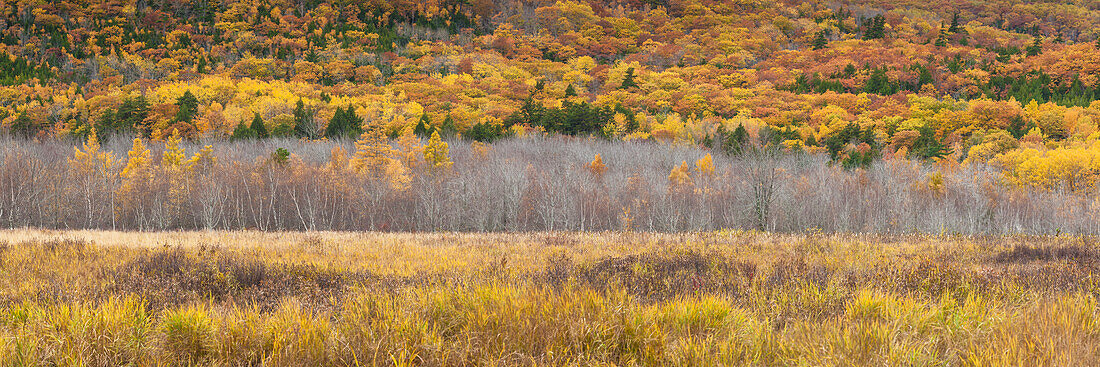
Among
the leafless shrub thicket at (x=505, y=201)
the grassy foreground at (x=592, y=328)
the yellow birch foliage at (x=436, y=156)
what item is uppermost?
the grassy foreground at (x=592, y=328)

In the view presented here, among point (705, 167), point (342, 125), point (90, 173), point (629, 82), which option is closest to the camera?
point (90, 173)

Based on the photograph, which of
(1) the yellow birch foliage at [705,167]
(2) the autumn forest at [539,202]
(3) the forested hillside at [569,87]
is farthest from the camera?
(3) the forested hillside at [569,87]

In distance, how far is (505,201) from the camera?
49344 mm

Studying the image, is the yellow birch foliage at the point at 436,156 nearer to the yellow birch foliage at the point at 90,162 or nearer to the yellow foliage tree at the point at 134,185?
the yellow foliage tree at the point at 134,185

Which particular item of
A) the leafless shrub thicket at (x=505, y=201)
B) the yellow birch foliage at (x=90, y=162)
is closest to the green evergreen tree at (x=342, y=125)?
the leafless shrub thicket at (x=505, y=201)

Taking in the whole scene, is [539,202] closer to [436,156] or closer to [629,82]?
[436,156]

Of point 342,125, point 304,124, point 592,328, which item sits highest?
point 592,328

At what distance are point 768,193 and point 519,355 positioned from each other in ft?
117

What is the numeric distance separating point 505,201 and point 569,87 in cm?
7566

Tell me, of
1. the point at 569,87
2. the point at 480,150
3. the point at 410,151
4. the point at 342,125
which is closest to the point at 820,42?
the point at 569,87

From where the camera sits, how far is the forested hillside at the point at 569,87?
80500 millimetres

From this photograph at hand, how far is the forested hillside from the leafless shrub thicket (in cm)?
1168

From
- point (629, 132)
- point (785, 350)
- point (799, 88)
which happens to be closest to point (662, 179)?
point (629, 132)

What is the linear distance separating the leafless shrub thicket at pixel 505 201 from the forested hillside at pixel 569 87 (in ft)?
38.3
